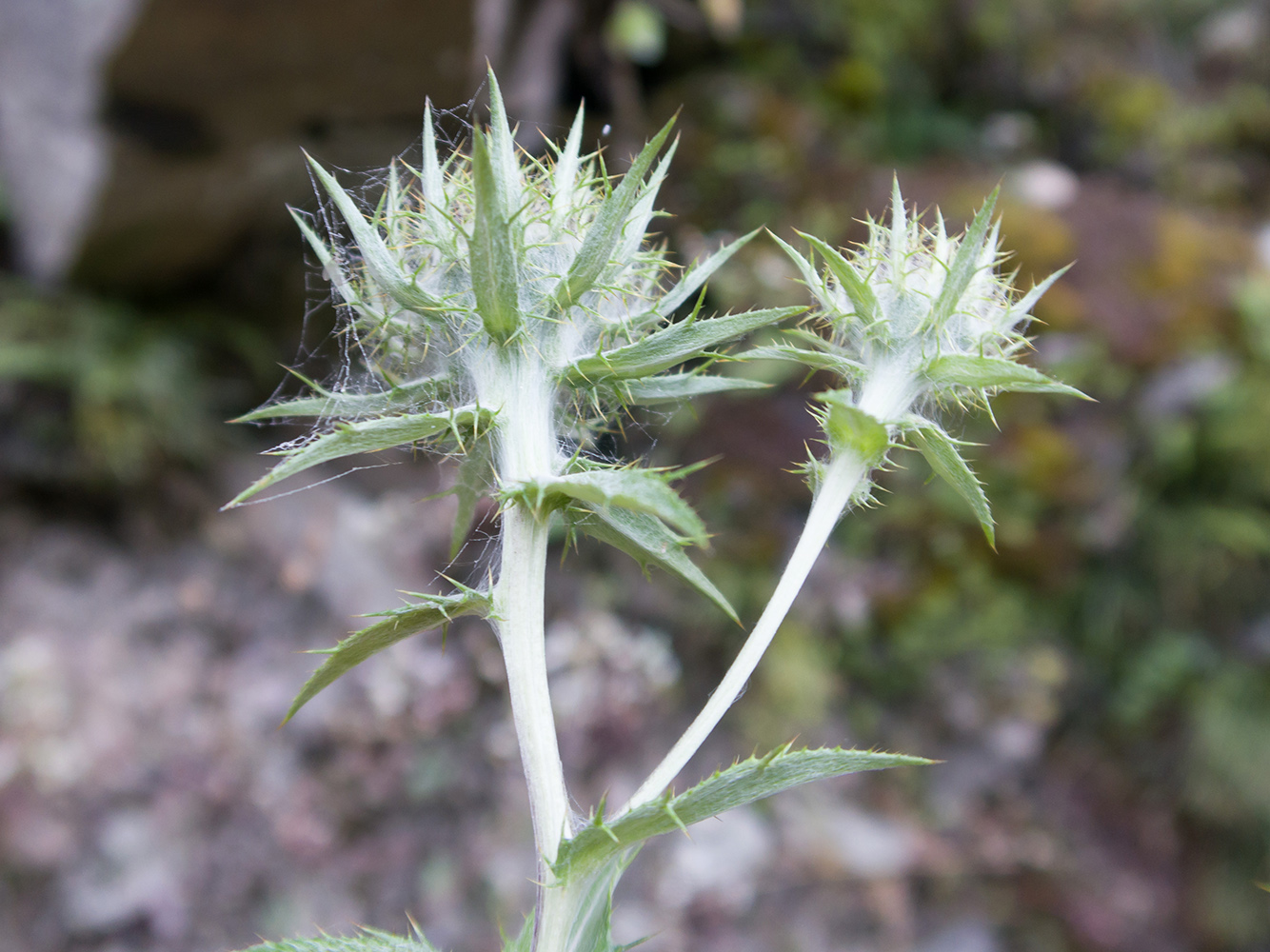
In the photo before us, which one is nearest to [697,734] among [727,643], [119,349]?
[727,643]

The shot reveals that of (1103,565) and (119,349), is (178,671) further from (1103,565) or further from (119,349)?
(1103,565)

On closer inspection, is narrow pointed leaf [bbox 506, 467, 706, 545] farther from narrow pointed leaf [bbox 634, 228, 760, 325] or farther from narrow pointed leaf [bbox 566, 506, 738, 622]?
narrow pointed leaf [bbox 634, 228, 760, 325]

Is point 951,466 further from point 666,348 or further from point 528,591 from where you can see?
point 528,591

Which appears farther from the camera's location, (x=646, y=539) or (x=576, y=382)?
(x=576, y=382)

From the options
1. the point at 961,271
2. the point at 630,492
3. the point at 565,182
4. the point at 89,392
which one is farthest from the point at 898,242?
the point at 89,392

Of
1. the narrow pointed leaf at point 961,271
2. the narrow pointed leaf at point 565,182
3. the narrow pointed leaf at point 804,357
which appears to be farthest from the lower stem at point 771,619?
the narrow pointed leaf at point 565,182

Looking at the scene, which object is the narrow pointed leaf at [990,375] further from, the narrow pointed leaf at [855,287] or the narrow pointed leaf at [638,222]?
the narrow pointed leaf at [638,222]
